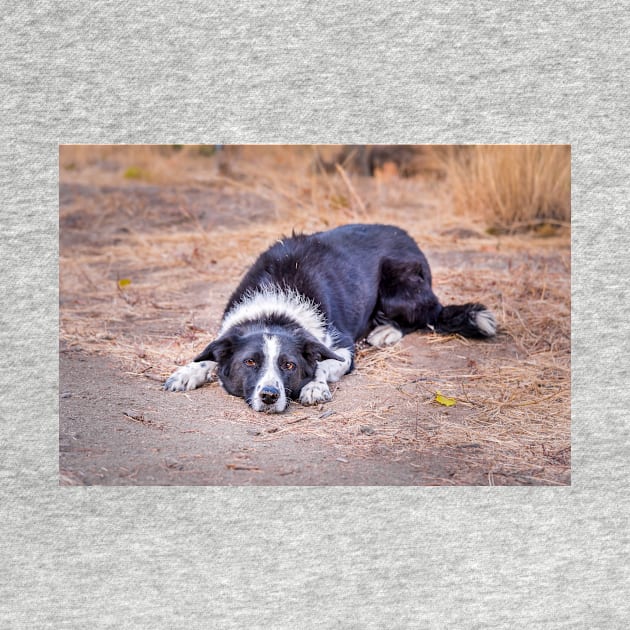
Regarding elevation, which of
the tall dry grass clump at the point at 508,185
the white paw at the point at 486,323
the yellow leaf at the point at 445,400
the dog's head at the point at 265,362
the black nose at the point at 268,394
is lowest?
the yellow leaf at the point at 445,400

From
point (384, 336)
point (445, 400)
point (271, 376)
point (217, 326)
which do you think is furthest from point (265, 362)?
point (384, 336)

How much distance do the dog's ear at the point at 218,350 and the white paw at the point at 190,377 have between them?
0.42ft

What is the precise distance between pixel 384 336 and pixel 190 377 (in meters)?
1.39

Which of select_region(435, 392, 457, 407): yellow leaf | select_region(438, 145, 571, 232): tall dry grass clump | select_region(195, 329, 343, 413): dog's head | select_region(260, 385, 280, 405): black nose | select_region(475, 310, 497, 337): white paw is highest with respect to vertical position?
select_region(438, 145, 571, 232): tall dry grass clump

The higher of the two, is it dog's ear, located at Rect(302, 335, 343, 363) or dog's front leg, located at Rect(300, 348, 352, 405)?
dog's ear, located at Rect(302, 335, 343, 363)

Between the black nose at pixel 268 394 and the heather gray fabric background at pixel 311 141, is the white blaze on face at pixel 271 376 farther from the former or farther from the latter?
the heather gray fabric background at pixel 311 141

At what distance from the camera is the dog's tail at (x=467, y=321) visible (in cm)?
489

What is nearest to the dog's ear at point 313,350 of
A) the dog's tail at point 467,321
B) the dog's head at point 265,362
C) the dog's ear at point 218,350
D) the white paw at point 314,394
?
the dog's head at point 265,362

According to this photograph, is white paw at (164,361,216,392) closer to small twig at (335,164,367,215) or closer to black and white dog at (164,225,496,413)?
black and white dog at (164,225,496,413)

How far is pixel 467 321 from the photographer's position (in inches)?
195

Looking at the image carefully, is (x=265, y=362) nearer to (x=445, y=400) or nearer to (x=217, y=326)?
(x=445, y=400)

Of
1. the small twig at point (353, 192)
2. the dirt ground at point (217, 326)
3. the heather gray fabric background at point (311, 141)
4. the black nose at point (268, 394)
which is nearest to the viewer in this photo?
the heather gray fabric background at point (311, 141)

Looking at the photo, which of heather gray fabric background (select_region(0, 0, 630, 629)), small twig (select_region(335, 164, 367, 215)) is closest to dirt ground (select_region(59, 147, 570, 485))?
small twig (select_region(335, 164, 367, 215))

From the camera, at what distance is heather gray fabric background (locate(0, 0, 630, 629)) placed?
2.81m
